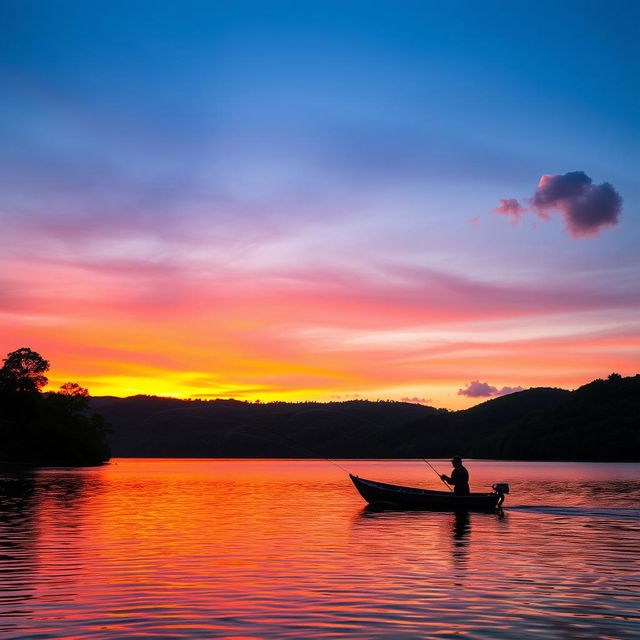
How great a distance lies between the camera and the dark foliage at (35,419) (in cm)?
15238

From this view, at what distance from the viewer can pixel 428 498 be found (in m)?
47.6

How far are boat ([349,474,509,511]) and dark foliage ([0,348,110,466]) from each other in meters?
118

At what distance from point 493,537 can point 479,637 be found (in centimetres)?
2079

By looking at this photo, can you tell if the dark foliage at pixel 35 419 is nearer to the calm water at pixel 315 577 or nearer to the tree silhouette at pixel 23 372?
the tree silhouette at pixel 23 372

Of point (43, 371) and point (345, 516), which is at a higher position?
point (43, 371)

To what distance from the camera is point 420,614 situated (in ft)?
53.3

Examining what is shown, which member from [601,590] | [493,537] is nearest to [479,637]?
[601,590]

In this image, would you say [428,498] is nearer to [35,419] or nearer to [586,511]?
[586,511]

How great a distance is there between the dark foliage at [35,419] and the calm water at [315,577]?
386 ft

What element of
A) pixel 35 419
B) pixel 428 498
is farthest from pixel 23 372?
pixel 428 498

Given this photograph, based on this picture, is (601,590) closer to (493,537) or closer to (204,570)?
(204,570)

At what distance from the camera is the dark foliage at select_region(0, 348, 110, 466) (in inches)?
5999

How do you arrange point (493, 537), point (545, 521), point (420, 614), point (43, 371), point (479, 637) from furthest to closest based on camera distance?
point (43, 371) < point (545, 521) < point (493, 537) < point (420, 614) < point (479, 637)

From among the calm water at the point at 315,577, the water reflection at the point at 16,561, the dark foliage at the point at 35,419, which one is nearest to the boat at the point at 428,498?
the calm water at the point at 315,577
